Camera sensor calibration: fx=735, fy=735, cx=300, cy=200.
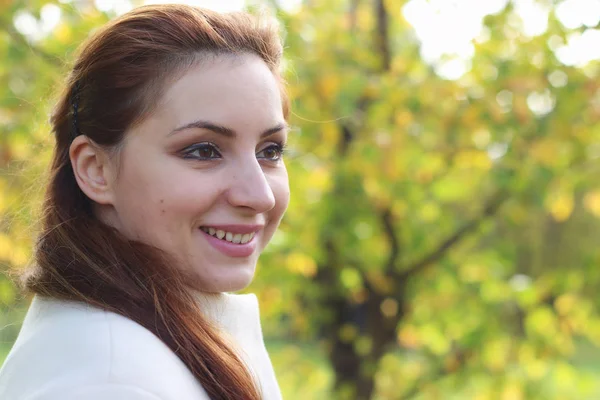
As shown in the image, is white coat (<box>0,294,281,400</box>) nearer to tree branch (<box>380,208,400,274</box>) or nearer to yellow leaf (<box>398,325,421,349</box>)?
tree branch (<box>380,208,400,274</box>)

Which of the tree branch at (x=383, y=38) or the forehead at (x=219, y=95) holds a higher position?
the forehead at (x=219, y=95)

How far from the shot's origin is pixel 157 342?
1.17 metres

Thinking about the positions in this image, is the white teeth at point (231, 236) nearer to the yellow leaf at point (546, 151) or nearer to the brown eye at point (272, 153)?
the brown eye at point (272, 153)

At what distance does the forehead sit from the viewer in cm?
130

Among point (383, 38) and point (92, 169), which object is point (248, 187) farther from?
point (383, 38)

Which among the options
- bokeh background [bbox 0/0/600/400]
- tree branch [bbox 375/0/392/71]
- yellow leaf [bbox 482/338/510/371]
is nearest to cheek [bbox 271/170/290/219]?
bokeh background [bbox 0/0/600/400]

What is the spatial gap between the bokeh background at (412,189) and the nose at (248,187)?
1.33m

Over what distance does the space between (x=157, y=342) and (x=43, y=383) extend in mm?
180

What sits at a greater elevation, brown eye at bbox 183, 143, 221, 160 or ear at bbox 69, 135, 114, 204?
brown eye at bbox 183, 143, 221, 160

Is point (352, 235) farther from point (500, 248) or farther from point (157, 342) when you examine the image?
point (157, 342)

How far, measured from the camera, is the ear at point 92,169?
136 centimetres

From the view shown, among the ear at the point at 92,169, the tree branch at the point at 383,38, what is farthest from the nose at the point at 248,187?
the tree branch at the point at 383,38

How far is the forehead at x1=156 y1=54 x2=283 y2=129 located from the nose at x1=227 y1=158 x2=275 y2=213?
3.4 inches

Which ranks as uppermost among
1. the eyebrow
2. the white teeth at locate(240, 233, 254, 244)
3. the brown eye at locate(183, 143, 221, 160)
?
the eyebrow
